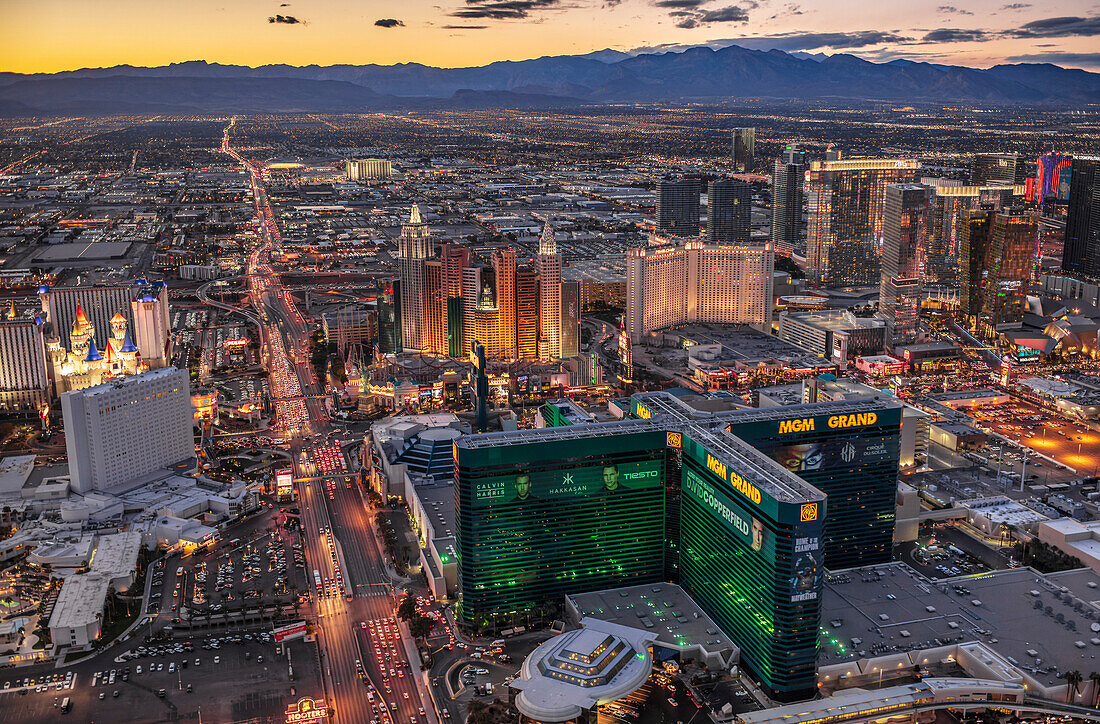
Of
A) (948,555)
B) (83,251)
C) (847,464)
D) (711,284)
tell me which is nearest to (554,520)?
(847,464)

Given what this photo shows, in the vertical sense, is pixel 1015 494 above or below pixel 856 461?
below

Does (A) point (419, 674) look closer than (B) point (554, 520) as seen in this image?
Yes

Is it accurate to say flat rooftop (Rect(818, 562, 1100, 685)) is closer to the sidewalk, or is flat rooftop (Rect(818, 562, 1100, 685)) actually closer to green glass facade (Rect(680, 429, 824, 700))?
green glass facade (Rect(680, 429, 824, 700))

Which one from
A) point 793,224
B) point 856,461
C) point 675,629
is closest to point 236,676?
point 675,629

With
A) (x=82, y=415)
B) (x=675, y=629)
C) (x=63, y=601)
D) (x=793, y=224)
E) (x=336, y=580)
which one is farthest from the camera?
(x=793, y=224)

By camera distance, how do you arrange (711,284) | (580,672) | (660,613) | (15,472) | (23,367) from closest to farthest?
1. (580,672)
2. (660,613)
3. (15,472)
4. (23,367)
5. (711,284)

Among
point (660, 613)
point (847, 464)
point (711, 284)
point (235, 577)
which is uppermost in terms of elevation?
point (711, 284)

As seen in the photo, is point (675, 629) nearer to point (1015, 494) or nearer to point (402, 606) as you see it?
point (402, 606)

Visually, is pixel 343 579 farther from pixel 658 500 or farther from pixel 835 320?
pixel 835 320
